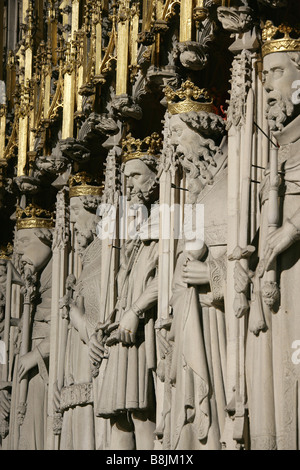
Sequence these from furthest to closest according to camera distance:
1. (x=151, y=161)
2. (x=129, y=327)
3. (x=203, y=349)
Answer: (x=151, y=161) → (x=129, y=327) → (x=203, y=349)

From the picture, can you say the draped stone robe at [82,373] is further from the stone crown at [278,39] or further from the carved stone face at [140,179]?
the stone crown at [278,39]

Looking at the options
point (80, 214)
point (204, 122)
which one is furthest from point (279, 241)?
point (80, 214)

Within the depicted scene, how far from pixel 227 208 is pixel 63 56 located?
259 inches

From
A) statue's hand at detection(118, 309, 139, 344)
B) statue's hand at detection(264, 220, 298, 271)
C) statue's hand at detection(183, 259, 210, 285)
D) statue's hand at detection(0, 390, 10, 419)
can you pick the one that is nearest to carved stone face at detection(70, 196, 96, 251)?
statue's hand at detection(118, 309, 139, 344)

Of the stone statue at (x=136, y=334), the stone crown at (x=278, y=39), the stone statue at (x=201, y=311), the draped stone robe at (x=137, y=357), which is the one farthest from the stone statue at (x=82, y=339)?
the stone crown at (x=278, y=39)

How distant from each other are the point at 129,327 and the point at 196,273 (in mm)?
1752

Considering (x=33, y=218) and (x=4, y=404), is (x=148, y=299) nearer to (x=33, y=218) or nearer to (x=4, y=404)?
(x=33, y=218)

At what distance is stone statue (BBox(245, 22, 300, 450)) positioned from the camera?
11945 millimetres

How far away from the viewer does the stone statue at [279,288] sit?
39.2ft

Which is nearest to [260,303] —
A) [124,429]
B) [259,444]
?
[259,444]

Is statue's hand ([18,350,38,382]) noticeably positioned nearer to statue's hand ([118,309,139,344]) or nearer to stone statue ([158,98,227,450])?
statue's hand ([118,309,139,344])

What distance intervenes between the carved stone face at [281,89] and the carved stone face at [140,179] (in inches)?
133

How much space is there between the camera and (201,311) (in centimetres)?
1372
